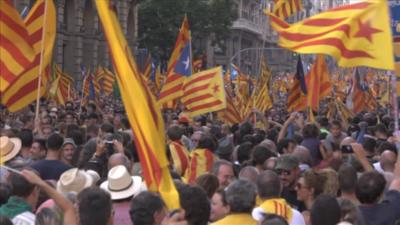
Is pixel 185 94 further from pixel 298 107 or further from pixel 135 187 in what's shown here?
pixel 135 187

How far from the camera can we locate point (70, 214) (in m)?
Result: 5.89

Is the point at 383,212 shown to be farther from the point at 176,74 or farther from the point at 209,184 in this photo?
the point at 176,74

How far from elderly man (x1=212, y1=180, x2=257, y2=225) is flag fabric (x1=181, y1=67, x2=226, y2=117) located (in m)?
9.02

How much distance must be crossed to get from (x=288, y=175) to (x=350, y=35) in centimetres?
139

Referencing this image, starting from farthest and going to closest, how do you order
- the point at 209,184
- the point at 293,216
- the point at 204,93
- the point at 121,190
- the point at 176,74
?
the point at 176,74, the point at 204,93, the point at 209,184, the point at 121,190, the point at 293,216

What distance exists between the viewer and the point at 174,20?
55.6 metres

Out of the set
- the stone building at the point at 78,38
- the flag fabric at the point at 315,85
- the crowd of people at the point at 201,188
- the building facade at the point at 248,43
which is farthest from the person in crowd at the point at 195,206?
the building facade at the point at 248,43

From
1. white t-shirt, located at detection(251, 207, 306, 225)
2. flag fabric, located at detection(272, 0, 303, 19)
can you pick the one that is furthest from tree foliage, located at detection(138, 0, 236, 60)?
white t-shirt, located at detection(251, 207, 306, 225)

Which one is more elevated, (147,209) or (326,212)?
(147,209)

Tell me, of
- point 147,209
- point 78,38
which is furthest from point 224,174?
point 78,38

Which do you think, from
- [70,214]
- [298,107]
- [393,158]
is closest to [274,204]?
[70,214]

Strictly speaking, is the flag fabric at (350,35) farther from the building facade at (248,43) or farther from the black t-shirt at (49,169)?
the building facade at (248,43)

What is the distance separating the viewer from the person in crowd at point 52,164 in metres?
8.92

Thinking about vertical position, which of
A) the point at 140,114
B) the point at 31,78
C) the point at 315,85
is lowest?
the point at 315,85
